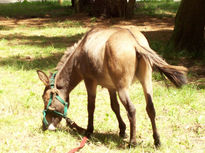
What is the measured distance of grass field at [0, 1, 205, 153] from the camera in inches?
185

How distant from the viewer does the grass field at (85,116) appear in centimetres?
469

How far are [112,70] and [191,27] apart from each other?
5.47 metres

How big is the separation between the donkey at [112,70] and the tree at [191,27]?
4749mm

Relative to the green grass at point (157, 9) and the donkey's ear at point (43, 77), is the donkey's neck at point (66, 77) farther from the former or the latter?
the green grass at point (157, 9)

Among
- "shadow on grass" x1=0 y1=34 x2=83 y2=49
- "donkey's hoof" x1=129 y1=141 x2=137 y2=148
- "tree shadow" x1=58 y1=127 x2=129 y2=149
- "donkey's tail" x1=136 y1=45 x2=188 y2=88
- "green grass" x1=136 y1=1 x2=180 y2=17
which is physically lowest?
"tree shadow" x1=58 y1=127 x2=129 y2=149

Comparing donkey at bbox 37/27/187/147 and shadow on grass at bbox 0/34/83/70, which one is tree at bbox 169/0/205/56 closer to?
shadow on grass at bbox 0/34/83/70

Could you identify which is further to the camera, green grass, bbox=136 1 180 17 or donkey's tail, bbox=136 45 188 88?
green grass, bbox=136 1 180 17

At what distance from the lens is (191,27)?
9219 mm

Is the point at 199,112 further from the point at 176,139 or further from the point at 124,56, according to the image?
the point at 124,56

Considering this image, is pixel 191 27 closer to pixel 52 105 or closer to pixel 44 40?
pixel 44 40

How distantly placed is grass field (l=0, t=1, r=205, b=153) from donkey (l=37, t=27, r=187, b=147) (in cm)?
24

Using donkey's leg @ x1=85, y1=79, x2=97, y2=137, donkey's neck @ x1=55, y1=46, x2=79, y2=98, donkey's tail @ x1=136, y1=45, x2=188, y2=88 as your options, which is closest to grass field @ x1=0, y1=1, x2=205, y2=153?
donkey's leg @ x1=85, y1=79, x2=97, y2=137

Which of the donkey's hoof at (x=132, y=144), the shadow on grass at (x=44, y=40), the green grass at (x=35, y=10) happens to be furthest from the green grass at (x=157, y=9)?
the donkey's hoof at (x=132, y=144)

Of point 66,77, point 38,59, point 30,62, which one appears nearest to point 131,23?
point 38,59
